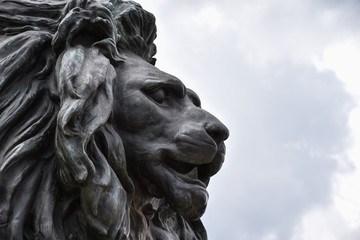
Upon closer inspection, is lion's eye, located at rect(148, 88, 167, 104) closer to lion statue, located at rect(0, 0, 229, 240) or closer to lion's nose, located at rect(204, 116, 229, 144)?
lion statue, located at rect(0, 0, 229, 240)

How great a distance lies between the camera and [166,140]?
10.2 feet

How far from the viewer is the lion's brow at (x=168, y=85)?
10.5 feet

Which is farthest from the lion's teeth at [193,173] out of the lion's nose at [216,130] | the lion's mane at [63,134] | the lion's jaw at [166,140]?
the lion's mane at [63,134]

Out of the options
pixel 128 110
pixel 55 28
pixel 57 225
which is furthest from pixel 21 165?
pixel 55 28

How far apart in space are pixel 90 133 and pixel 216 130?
54cm

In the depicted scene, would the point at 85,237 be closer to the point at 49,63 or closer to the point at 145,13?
the point at 49,63

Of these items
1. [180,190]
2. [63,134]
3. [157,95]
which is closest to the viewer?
[63,134]

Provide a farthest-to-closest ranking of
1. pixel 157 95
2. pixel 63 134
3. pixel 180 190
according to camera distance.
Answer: pixel 157 95 < pixel 180 190 < pixel 63 134

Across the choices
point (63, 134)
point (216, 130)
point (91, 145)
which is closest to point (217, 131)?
point (216, 130)

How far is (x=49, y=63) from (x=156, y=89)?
0.44m

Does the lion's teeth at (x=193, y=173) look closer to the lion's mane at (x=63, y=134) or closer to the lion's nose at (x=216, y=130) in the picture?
the lion's nose at (x=216, y=130)

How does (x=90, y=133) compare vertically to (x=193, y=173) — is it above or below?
below

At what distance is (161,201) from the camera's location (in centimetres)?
348

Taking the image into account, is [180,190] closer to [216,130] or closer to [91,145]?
[216,130]
